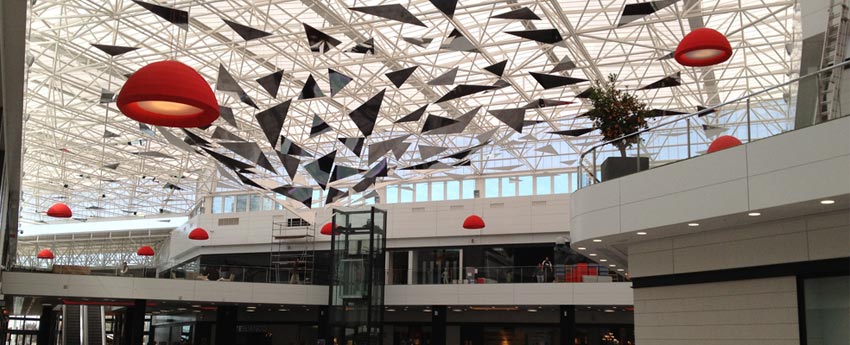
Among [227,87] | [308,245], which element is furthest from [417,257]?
[227,87]

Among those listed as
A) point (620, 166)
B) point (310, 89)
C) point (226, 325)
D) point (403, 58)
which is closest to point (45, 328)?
point (226, 325)

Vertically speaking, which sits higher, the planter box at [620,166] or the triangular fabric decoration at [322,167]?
the triangular fabric decoration at [322,167]

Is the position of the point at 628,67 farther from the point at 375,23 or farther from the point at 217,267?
the point at 217,267

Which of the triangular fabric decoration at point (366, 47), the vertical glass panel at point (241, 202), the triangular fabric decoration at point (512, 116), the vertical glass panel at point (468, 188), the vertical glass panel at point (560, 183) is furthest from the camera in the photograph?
the vertical glass panel at point (241, 202)

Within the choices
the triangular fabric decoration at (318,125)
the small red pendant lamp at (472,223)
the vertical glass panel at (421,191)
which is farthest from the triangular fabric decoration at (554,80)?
the vertical glass panel at (421,191)

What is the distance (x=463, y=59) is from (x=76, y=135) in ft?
65.4

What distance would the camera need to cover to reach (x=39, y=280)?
91.5 ft

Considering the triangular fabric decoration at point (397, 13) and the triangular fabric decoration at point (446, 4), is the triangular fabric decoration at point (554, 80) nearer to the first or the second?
the triangular fabric decoration at point (397, 13)

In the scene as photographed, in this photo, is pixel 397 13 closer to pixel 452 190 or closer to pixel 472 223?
pixel 472 223

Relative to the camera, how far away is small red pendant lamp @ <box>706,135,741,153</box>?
11.1m

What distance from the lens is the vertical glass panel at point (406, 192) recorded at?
41.8 m

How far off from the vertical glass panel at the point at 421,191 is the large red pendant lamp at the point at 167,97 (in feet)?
114

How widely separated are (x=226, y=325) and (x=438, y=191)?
13220 millimetres

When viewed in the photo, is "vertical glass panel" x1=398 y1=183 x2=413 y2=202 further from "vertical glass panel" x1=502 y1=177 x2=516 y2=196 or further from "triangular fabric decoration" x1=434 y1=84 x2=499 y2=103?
"triangular fabric decoration" x1=434 y1=84 x2=499 y2=103
